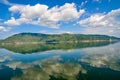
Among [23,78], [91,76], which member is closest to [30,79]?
[23,78]

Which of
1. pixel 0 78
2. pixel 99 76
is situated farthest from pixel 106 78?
pixel 0 78

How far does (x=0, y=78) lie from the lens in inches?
1626

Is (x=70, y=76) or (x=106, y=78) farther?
(x=70, y=76)

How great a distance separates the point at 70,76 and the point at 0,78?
50.2 feet

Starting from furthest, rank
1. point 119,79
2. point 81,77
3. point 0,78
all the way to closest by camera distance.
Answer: point 0,78 < point 81,77 < point 119,79

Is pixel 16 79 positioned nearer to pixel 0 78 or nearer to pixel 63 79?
pixel 0 78

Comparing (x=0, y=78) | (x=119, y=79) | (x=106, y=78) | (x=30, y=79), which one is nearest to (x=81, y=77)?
(x=106, y=78)

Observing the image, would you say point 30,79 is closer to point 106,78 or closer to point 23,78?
point 23,78

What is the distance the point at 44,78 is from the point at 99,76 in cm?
1122

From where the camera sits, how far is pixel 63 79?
37219 millimetres

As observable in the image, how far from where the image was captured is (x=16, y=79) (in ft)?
129

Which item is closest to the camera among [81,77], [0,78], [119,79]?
[119,79]

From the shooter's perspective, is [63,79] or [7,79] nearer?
[63,79]

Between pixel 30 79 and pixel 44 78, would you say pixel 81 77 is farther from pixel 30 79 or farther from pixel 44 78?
pixel 30 79
